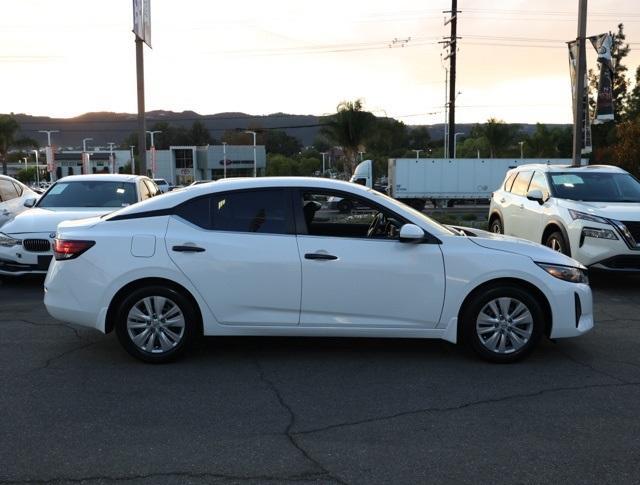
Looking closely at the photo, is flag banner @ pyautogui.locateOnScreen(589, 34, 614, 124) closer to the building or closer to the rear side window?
the rear side window

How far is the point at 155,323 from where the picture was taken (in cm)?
522

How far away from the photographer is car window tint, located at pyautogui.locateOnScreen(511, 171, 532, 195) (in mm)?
10727

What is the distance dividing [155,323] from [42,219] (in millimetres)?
4609

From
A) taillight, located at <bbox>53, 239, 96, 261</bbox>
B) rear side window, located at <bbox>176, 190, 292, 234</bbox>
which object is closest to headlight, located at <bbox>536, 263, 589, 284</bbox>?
rear side window, located at <bbox>176, 190, 292, 234</bbox>

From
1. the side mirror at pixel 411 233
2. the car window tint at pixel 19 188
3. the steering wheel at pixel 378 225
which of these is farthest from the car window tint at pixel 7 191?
the side mirror at pixel 411 233

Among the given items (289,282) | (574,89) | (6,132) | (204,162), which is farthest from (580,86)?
(204,162)

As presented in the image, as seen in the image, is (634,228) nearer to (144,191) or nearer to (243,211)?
(243,211)

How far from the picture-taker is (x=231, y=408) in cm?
437

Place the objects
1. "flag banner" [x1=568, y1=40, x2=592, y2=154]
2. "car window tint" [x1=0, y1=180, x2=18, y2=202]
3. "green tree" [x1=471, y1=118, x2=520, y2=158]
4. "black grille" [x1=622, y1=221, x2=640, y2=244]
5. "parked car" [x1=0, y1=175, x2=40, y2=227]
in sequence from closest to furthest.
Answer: "black grille" [x1=622, y1=221, x2=640, y2=244]
"parked car" [x1=0, y1=175, x2=40, y2=227]
"car window tint" [x1=0, y1=180, x2=18, y2=202]
"flag banner" [x1=568, y1=40, x2=592, y2=154]
"green tree" [x1=471, y1=118, x2=520, y2=158]

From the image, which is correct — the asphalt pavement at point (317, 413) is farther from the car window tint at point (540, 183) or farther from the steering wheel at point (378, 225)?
the car window tint at point (540, 183)

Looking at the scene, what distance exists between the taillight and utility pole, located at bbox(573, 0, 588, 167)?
14.8 m

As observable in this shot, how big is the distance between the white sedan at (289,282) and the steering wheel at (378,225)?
1.86 ft

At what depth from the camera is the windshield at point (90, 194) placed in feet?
32.4

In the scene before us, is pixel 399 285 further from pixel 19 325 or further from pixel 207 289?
pixel 19 325
